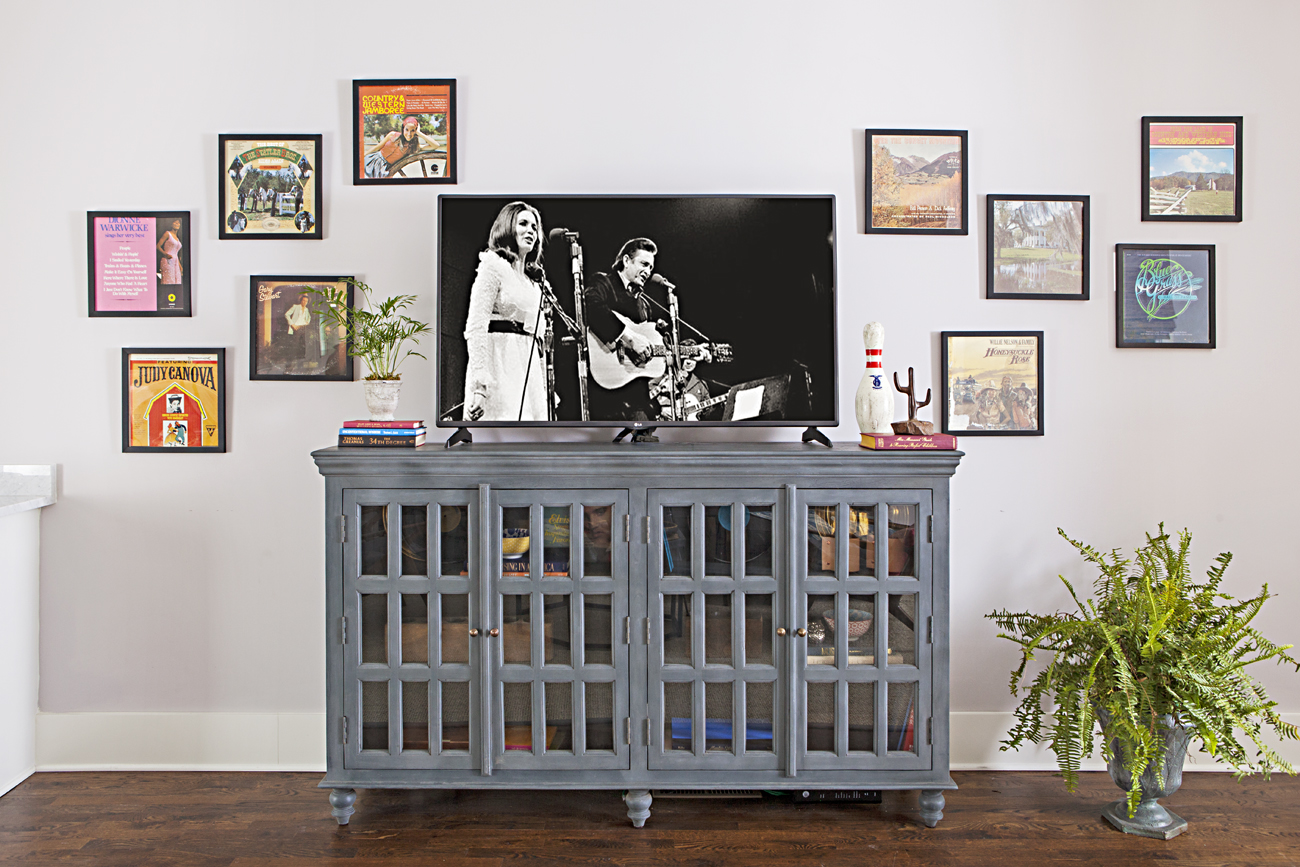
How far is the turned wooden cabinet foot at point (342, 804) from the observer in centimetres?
210

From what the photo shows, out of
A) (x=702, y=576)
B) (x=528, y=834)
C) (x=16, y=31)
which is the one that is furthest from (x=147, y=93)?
(x=528, y=834)

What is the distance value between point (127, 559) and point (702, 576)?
187 cm

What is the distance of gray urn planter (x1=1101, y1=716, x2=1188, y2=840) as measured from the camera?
2.07 meters

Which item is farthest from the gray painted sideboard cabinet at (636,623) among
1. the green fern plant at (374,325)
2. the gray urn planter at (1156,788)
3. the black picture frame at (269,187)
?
the black picture frame at (269,187)

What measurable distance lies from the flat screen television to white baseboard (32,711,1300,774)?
116 centimetres

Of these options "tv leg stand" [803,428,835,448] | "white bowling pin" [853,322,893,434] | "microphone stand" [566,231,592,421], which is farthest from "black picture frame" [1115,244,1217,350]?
"microphone stand" [566,231,592,421]

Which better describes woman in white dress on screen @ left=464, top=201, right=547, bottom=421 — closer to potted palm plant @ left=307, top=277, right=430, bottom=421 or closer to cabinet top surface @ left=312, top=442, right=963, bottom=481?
potted palm plant @ left=307, top=277, right=430, bottom=421

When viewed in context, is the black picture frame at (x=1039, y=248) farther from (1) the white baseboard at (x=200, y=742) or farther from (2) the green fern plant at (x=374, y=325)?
(1) the white baseboard at (x=200, y=742)

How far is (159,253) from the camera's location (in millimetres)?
2447

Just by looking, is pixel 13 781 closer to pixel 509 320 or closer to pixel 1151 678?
pixel 509 320

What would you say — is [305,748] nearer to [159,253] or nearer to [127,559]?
[127,559]

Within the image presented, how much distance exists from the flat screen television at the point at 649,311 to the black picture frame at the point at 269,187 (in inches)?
19.7

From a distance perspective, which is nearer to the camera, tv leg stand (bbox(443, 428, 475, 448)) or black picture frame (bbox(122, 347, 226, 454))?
tv leg stand (bbox(443, 428, 475, 448))

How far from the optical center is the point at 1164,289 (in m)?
2.44
